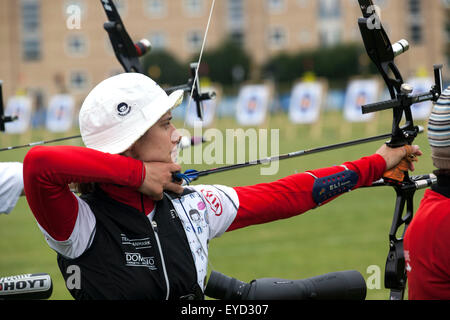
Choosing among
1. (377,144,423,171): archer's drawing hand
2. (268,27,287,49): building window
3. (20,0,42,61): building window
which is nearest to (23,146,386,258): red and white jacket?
(377,144,423,171): archer's drawing hand

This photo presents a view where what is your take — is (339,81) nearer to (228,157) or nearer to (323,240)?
(228,157)

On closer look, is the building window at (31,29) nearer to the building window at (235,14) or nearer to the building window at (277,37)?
the building window at (235,14)

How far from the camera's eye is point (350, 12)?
40.2 meters

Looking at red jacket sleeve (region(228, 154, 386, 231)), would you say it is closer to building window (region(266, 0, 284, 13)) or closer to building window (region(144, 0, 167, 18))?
building window (region(144, 0, 167, 18))

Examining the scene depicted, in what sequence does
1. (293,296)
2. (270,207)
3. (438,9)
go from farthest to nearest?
(438,9)
(270,207)
(293,296)

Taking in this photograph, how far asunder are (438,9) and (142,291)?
39.0 meters

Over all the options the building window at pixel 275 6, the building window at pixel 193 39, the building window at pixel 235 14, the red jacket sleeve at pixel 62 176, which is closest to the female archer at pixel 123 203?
the red jacket sleeve at pixel 62 176

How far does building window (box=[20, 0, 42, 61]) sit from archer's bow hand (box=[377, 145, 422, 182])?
128 feet

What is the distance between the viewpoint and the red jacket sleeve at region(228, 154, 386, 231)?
2.23m

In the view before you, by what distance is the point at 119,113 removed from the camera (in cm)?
200

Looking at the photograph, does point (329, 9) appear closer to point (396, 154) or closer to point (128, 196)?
point (396, 154)

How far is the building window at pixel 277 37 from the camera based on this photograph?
1578 inches

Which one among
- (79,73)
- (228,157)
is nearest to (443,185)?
(228,157)

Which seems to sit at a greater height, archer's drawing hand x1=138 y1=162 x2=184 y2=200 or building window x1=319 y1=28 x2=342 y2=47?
archer's drawing hand x1=138 y1=162 x2=184 y2=200
